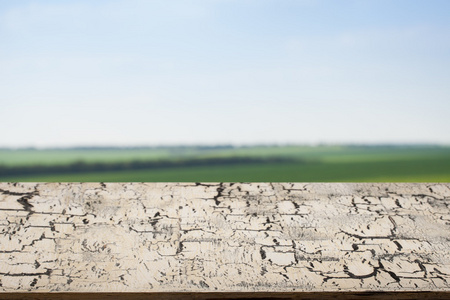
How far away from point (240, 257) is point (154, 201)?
0.32 m

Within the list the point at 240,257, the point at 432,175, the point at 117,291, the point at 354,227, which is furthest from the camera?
the point at 432,175

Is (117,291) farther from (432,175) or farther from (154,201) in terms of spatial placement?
(432,175)

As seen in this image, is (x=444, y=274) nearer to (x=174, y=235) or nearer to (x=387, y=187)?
(x=387, y=187)

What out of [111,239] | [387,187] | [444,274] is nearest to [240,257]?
[111,239]

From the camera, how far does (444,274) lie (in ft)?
3.22

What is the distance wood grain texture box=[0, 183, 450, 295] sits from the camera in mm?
937

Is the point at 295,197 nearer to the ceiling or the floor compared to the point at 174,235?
nearer to the ceiling

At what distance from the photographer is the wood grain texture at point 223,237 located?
36.9 inches

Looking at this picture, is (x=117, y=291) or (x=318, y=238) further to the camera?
(x=318, y=238)

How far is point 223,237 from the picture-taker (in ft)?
3.53

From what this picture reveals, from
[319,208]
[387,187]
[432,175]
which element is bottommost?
[319,208]

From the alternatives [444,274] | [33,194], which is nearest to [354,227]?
[444,274]

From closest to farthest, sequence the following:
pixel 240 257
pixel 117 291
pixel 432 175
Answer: pixel 117 291
pixel 240 257
pixel 432 175

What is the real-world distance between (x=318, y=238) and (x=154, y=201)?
1.42 ft
